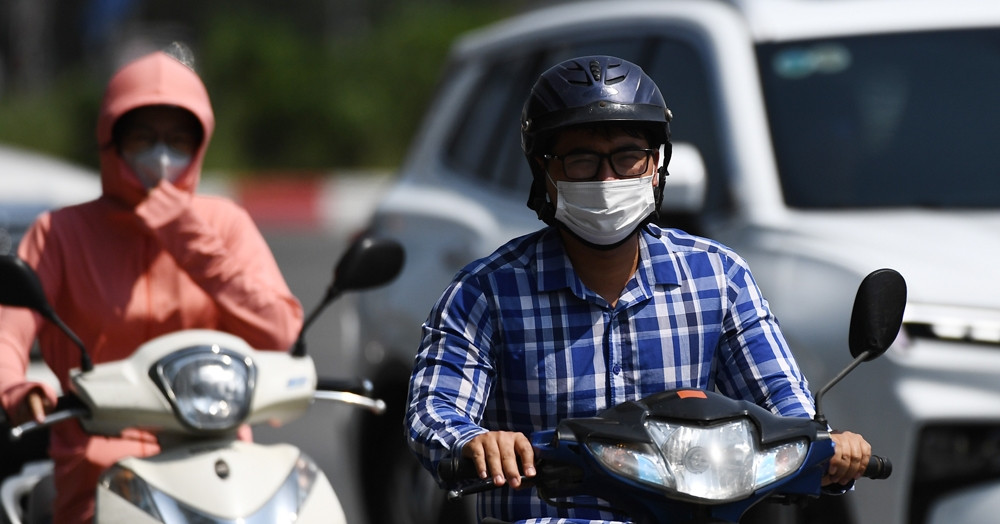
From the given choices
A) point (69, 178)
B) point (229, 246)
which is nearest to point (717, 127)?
point (229, 246)

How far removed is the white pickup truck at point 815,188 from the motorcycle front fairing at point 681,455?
68.5 inches

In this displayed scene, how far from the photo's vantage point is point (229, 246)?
166 inches

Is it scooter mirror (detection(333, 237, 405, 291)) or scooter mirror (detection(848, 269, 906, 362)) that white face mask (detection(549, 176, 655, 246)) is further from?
scooter mirror (detection(333, 237, 405, 291))

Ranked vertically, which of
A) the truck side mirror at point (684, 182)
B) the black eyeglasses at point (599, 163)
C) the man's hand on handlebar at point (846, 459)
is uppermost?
the black eyeglasses at point (599, 163)

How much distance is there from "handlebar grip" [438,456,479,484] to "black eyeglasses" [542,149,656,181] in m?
0.58

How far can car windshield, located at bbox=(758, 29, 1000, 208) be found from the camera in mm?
5086

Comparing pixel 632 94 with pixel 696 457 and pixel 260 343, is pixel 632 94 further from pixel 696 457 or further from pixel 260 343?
pixel 260 343

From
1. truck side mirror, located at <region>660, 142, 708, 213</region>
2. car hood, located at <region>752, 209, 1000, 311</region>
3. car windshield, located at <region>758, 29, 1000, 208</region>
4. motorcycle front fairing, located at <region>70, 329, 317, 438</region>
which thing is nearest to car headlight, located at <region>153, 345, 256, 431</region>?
motorcycle front fairing, located at <region>70, 329, 317, 438</region>

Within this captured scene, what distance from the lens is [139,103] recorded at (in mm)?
4051

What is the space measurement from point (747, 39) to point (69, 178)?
3.84 m

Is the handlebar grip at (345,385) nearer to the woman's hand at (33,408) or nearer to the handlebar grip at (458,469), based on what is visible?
the woman's hand at (33,408)

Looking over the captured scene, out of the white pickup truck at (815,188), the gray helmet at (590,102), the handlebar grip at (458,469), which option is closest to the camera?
the handlebar grip at (458,469)

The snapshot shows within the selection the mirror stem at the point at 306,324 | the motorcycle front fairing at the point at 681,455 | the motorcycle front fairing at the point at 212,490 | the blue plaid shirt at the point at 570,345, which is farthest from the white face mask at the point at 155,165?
the motorcycle front fairing at the point at 681,455

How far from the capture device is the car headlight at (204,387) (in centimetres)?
344
